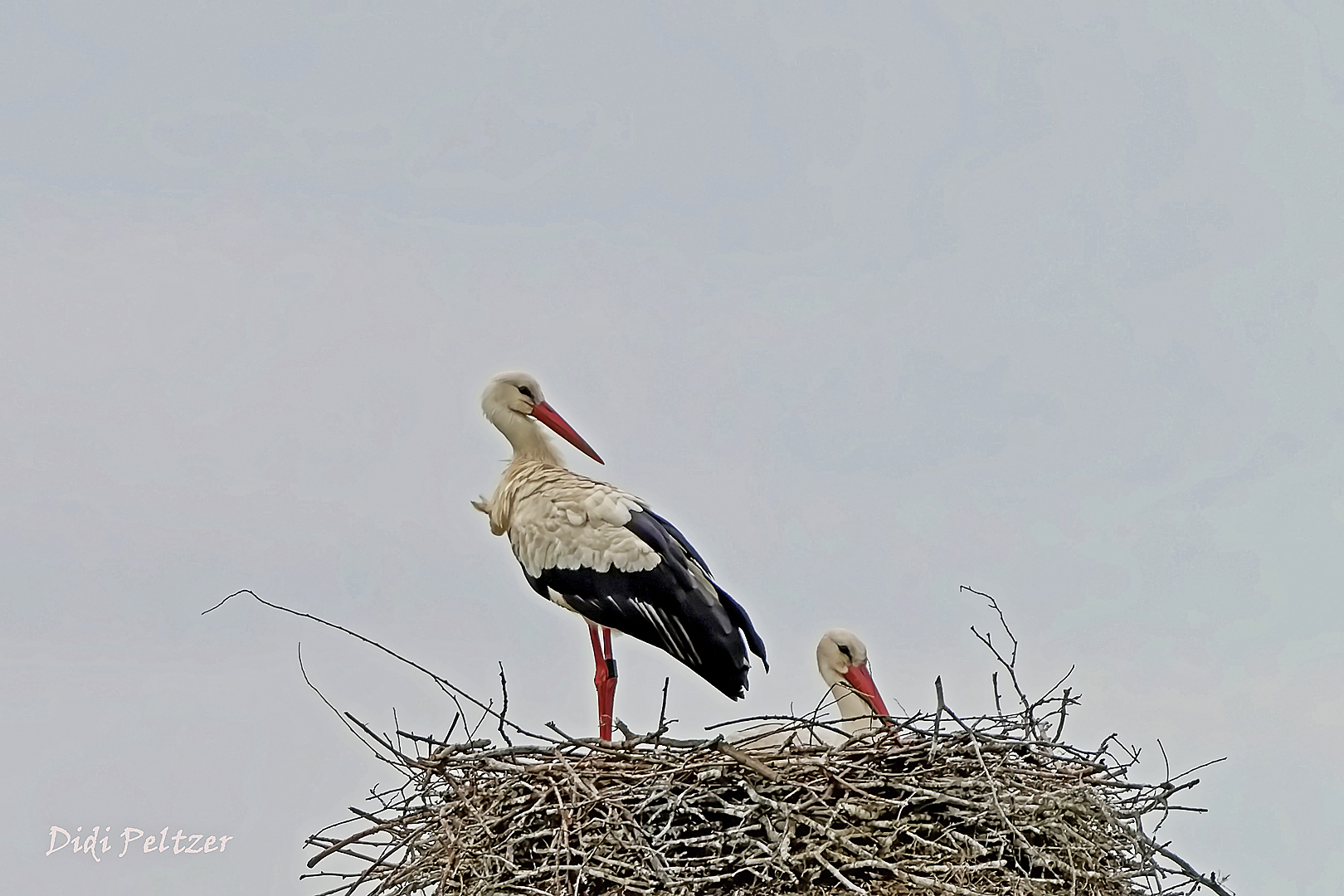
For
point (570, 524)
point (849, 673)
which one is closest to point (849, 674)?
point (849, 673)

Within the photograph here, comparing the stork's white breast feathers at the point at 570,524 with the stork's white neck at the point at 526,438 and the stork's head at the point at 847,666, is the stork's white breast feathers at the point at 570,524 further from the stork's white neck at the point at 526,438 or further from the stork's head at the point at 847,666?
the stork's head at the point at 847,666

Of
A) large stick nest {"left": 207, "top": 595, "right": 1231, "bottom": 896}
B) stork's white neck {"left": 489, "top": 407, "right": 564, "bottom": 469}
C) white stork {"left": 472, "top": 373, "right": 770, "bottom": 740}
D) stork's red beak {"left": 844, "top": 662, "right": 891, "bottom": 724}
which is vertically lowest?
large stick nest {"left": 207, "top": 595, "right": 1231, "bottom": 896}

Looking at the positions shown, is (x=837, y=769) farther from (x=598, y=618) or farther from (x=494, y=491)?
(x=494, y=491)

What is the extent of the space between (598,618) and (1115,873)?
1.71 meters

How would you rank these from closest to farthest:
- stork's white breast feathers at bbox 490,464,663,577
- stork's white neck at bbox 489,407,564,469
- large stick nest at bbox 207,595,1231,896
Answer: large stick nest at bbox 207,595,1231,896, stork's white breast feathers at bbox 490,464,663,577, stork's white neck at bbox 489,407,564,469

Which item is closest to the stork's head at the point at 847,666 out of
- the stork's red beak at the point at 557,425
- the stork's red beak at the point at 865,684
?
the stork's red beak at the point at 865,684

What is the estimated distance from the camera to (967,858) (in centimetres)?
395

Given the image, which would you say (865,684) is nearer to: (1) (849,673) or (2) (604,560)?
(1) (849,673)

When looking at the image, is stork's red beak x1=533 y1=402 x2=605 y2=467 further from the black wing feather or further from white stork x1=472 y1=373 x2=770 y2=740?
the black wing feather

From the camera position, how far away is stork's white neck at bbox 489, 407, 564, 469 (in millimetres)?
5652

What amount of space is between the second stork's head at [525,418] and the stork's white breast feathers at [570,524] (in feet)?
0.47

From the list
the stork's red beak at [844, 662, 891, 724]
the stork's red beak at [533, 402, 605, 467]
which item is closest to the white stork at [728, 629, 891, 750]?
the stork's red beak at [844, 662, 891, 724]

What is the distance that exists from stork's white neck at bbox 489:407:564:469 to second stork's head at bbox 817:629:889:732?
1.04 meters

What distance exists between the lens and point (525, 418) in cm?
567
